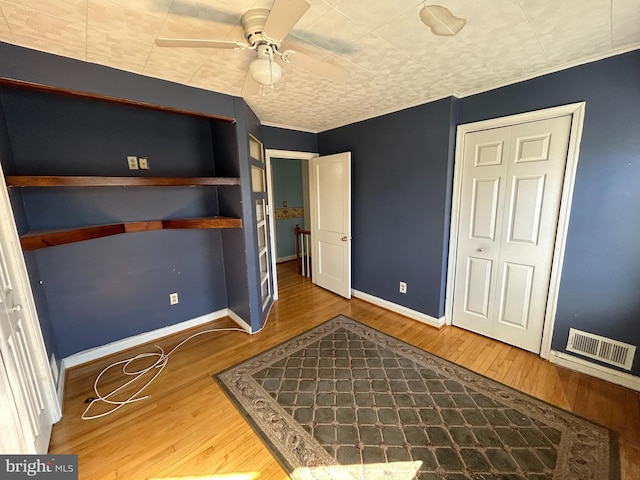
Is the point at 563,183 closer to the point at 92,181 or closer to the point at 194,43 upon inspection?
the point at 194,43

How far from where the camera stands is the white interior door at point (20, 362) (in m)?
1.17

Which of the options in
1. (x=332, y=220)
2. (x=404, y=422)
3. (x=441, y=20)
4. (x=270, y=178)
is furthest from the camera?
(x=332, y=220)

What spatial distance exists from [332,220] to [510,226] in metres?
2.04

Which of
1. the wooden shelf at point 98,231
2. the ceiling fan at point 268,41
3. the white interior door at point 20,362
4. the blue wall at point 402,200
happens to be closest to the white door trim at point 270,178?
the blue wall at point 402,200

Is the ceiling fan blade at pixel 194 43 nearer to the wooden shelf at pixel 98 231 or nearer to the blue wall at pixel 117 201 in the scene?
the blue wall at pixel 117 201

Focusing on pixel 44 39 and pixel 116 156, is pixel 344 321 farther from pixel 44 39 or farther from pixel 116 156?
Answer: pixel 44 39

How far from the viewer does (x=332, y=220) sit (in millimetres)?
3652

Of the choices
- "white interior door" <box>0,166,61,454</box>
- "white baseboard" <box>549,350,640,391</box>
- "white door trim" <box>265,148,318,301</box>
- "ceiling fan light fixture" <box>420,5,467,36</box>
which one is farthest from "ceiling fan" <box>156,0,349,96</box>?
"white baseboard" <box>549,350,640,391</box>

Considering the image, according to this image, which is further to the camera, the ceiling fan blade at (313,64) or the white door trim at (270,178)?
the white door trim at (270,178)

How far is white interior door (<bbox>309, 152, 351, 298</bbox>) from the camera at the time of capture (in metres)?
3.40

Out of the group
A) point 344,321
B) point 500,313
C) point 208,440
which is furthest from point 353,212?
point 208,440

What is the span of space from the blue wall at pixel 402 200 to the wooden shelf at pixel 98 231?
1.68 m

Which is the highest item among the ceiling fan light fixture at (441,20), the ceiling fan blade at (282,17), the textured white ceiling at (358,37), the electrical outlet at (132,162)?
the textured white ceiling at (358,37)

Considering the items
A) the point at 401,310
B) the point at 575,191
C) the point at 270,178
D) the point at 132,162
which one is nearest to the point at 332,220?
the point at 270,178
